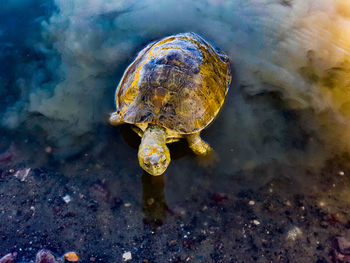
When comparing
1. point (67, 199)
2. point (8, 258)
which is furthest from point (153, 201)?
point (8, 258)

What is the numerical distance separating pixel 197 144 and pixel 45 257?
7.51 ft

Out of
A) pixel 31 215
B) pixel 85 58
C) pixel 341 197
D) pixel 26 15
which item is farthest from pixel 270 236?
pixel 26 15

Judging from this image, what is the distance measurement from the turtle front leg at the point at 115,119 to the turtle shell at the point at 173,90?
14 centimetres

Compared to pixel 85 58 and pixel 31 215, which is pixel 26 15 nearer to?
pixel 85 58

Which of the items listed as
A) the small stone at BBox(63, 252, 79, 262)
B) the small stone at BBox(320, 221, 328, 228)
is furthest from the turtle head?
the small stone at BBox(320, 221, 328, 228)

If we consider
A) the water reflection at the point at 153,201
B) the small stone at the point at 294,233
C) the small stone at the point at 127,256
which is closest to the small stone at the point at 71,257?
the small stone at the point at 127,256

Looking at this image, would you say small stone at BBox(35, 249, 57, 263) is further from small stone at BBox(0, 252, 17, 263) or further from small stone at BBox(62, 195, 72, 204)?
small stone at BBox(62, 195, 72, 204)

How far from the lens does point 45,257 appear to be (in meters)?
2.93

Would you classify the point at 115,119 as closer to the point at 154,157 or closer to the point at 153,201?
the point at 154,157

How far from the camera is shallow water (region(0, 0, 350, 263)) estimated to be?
129 inches

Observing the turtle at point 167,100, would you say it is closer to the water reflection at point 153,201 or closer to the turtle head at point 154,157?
the turtle head at point 154,157

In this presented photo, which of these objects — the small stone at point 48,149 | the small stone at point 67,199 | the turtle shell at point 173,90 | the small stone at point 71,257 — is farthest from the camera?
the small stone at point 48,149

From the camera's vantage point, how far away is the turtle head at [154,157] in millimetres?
3279

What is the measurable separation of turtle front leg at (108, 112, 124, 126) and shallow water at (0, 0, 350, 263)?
0.13 metres
